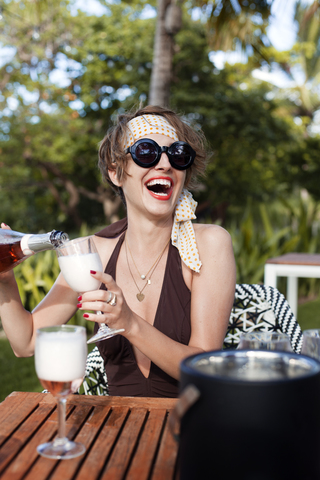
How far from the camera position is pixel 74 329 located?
1.09 m

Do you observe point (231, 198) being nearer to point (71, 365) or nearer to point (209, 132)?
point (209, 132)

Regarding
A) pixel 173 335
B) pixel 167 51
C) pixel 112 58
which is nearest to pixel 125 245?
pixel 173 335

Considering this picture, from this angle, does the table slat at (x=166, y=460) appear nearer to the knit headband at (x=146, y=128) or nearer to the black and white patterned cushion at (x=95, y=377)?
the black and white patterned cushion at (x=95, y=377)

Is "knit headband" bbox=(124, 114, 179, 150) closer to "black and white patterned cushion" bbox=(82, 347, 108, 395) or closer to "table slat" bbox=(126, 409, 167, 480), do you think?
"black and white patterned cushion" bbox=(82, 347, 108, 395)

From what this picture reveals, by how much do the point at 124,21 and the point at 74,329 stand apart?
1492 centimetres

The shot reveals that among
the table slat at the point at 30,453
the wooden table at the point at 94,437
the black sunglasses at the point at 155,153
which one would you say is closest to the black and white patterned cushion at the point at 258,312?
the black sunglasses at the point at 155,153

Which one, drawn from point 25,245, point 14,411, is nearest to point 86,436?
point 14,411

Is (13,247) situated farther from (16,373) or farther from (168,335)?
(16,373)

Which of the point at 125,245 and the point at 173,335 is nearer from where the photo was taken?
the point at 173,335

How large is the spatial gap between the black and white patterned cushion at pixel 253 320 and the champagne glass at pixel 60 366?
105 centimetres

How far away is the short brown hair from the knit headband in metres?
0.04

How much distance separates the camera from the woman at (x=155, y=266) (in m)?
1.81

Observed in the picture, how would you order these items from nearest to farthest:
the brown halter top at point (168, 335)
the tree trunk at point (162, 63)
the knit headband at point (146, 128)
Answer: the brown halter top at point (168, 335) → the knit headband at point (146, 128) → the tree trunk at point (162, 63)

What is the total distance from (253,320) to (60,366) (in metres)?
1.38
